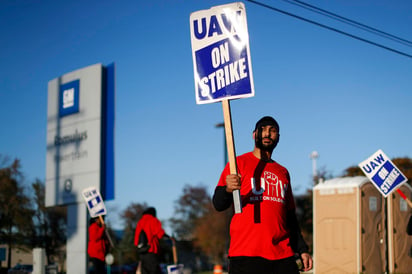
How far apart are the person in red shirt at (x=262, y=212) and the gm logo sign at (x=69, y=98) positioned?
45.3 feet

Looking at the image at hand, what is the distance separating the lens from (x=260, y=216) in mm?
4047

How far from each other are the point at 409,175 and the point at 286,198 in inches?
1224

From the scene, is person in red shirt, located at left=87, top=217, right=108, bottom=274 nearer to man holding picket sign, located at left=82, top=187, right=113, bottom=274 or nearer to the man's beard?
man holding picket sign, located at left=82, top=187, right=113, bottom=274

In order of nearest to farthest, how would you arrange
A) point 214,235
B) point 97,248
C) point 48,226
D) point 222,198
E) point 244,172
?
Answer: point 222,198 → point 244,172 → point 97,248 → point 214,235 → point 48,226

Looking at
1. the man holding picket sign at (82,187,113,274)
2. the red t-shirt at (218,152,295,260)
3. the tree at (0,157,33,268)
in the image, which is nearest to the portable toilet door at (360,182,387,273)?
the man holding picket sign at (82,187,113,274)

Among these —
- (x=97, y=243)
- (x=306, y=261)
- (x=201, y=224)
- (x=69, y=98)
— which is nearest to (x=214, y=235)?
(x=201, y=224)

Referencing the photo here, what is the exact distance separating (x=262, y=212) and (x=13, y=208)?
126 ft

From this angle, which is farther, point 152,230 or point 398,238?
point 398,238

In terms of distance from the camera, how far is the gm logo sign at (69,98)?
17.5 m

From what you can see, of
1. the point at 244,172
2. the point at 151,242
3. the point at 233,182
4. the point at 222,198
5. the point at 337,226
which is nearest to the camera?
the point at 233,182

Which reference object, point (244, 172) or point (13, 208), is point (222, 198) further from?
point (13, 208)

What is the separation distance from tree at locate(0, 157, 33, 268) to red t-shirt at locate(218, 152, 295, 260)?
37.2 meters

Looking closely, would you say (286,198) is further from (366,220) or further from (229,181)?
(366,220)

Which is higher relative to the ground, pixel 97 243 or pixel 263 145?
pixel 263 145
